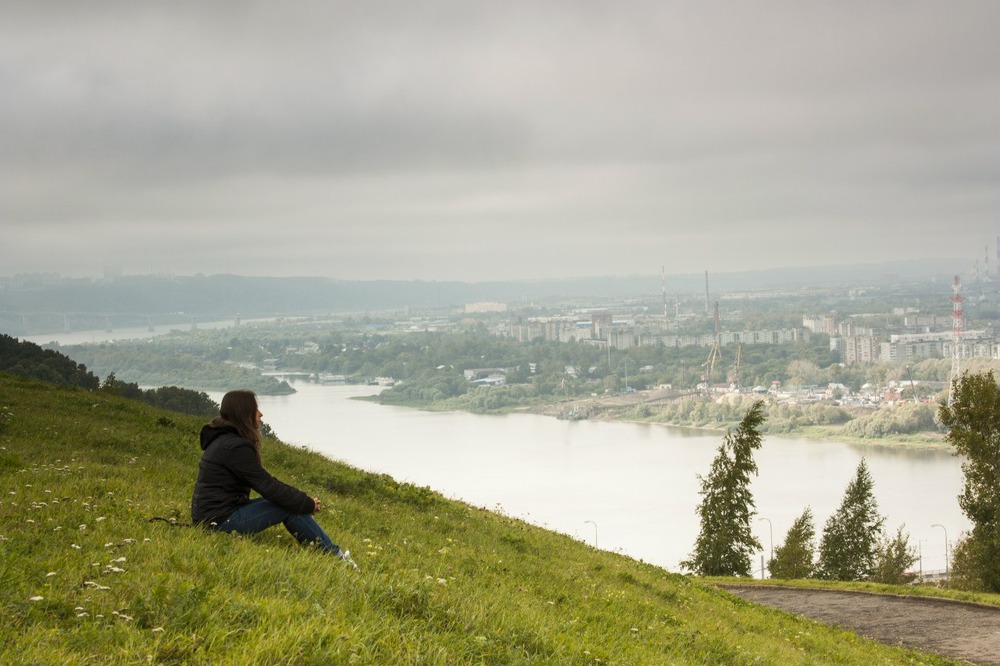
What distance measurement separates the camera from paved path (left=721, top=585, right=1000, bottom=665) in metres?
13.2

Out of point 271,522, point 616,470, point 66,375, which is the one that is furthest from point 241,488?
point 616,470

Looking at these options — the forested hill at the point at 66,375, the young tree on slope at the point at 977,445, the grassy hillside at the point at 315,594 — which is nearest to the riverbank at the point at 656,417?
the young tree on slope at the point at 977,445

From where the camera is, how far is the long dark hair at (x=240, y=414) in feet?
22.8

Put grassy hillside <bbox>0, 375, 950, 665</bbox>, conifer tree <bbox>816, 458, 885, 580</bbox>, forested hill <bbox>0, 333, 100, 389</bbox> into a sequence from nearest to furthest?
1. grassy hillside <bbox>0, 375, 950, 665</bbox>
2. conifer tree <bbox>816, 458, 885, 580</bbox>
3. forested hill <bbox>0, 333, 100, 389</bbox>

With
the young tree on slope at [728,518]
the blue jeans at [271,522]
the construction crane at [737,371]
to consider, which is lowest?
the construction crane at [737,371]

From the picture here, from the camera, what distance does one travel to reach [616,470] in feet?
321

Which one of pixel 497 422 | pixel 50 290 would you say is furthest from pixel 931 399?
pixel 50 290

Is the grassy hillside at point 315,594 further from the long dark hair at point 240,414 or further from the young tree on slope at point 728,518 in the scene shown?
the young tree on slope at point 728,518

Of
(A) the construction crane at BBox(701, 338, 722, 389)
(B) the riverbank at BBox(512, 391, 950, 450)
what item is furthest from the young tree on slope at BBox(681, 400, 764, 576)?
(A) the construction crane at BBox(701, 338, 722, 389)

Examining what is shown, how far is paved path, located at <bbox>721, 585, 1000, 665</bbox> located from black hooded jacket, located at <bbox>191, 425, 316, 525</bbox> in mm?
10199

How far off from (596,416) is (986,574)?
385 ft

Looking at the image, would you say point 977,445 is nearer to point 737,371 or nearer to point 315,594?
point 315,594

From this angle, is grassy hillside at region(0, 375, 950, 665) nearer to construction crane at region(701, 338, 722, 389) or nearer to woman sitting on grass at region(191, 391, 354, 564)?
woman sitting on grass at region(191, 391, 354, 564)

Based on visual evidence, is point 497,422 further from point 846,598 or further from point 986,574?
point 846,598
